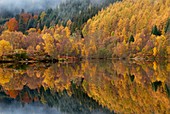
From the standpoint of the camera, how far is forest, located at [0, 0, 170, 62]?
85.0 meters

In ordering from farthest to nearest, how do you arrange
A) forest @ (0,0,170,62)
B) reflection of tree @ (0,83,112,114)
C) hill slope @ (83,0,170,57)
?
hill slope @ (83,0,170,57) < forest @ (0,0,170,62) < reflection of tree @ (0,83,112,114)

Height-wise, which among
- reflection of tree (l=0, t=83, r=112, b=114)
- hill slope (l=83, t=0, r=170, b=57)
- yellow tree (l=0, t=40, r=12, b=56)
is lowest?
reflection of tree (l=0, t=83, r=112, b=114)

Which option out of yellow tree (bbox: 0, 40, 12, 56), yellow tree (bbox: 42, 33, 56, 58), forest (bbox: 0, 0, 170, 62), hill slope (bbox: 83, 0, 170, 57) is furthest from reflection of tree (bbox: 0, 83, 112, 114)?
hill slope (bbox: 83, 0, 170, 57)

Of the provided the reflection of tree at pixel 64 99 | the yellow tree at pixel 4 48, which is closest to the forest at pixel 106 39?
the yellow tree at pixel 4 48

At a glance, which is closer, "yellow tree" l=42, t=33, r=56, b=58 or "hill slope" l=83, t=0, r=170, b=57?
"yellow tree" l=42, t=33, r=56, b=58

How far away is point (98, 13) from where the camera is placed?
563 feet

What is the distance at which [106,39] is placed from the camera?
100812mm

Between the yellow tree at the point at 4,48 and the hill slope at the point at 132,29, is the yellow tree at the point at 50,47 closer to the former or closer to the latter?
the yellow tree at the point at 4,48

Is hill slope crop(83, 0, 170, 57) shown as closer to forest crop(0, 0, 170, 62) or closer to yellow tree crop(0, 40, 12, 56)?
forest crop(0, 0, 170, 62)

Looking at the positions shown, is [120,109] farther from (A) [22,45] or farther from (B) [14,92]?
(A) [22,45]

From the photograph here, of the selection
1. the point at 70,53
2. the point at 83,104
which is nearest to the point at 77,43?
the point at 70,53

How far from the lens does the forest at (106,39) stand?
85000 mm

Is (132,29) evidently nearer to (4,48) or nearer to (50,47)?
(50,47)

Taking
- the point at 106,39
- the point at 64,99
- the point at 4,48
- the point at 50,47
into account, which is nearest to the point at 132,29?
the point at 106,39
